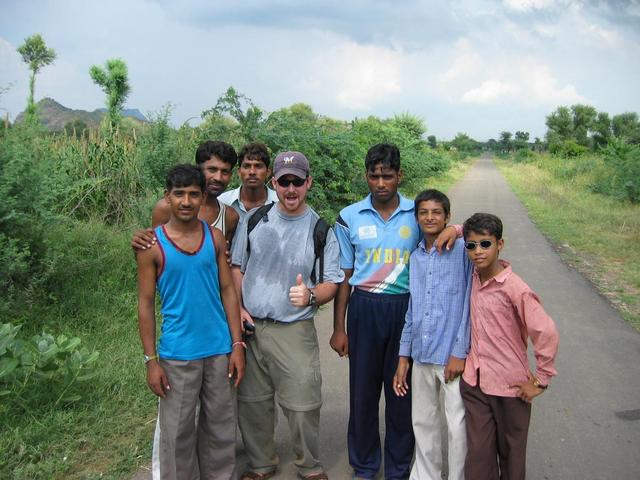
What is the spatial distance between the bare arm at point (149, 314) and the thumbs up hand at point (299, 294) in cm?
65

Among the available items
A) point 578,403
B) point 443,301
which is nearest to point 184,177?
point 443,301

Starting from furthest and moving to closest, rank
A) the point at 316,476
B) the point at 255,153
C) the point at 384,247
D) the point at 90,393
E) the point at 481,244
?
1. the point at 90,393
2. the point at 255,153
3. the point at 316,476
4. the point at 384,247
5. the point at 481,244

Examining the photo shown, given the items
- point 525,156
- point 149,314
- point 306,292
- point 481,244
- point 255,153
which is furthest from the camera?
point 525,156

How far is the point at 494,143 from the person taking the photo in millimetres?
129125

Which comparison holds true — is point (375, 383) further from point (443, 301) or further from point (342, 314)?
point (443, 301)

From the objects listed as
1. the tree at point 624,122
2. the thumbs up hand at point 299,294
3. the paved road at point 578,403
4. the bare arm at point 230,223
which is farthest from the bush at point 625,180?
the tree at point 624,122

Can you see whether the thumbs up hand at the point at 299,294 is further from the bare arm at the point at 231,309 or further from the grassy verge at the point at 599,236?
the grassy verge at the point at 599,236

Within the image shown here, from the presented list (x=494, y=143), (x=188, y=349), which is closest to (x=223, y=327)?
(x=188, y=349)

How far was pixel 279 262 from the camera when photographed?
2732 millimetres

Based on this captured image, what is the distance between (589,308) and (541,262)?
2.39 meters

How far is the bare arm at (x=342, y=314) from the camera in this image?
9.39 ft

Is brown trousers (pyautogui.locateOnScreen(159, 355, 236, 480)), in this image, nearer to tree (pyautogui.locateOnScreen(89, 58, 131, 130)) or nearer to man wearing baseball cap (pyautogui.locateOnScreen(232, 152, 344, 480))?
man wearing baseball cap (pyautogui.locateOnScreen(232, 152, 344, 480))

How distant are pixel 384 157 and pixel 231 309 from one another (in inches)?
42.5

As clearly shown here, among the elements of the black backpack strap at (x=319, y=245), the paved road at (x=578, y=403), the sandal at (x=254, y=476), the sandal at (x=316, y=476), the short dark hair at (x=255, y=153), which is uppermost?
the short dark hair at (x=255, y=153)
